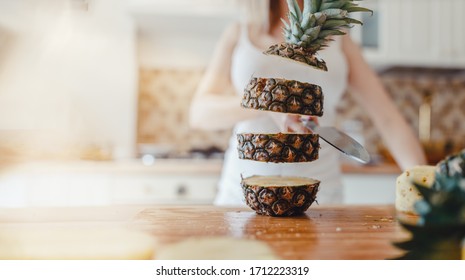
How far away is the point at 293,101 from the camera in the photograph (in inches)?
28.9

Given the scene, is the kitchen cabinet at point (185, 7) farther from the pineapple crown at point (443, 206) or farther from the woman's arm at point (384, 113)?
the pineapple crown at point (443, 206)

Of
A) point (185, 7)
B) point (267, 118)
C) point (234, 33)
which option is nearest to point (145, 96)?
point (185, 7)

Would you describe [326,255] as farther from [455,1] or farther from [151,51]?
[455,1]

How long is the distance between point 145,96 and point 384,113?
6.07 feet

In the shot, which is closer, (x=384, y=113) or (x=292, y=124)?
(x=292, y=124)

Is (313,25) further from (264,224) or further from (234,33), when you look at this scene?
(234,33)

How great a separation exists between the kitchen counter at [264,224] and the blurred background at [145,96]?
1157 mm

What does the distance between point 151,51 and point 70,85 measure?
522mm

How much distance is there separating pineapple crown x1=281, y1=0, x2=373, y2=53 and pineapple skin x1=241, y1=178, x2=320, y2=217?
0.77 ft

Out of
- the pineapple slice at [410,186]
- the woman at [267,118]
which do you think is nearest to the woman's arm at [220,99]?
the woman at [267,118]

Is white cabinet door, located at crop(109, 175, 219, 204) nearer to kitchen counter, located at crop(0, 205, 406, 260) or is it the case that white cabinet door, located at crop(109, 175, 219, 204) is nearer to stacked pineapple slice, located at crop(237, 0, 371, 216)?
kitchen counter, located at crop(0, 205, 406, 260)

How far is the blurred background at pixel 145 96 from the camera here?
2.06 meters

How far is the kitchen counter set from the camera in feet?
2.00
